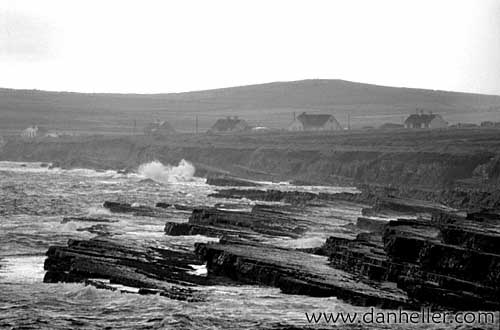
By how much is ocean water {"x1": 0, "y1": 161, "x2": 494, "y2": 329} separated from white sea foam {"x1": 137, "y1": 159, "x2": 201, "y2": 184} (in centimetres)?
3375

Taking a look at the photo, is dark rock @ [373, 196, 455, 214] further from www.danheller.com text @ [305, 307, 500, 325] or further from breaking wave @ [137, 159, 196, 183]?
breaking wave @ [137, 159, 196, 183]

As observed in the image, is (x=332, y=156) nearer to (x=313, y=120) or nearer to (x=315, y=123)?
(x=315, y=123)

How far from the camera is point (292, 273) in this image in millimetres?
27281

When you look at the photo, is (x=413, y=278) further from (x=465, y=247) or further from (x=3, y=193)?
(x=3, y=193)

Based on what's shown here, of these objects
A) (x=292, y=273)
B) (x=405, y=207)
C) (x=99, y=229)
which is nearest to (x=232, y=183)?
(x=405, y=207)

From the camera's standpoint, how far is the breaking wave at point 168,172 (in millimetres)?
106644

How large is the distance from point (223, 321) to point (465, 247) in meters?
8.28

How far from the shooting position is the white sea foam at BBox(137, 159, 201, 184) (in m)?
106

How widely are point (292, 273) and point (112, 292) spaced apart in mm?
5487

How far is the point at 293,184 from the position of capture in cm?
9231

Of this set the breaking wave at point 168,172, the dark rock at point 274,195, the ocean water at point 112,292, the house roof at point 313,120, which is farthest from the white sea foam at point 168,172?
the house roof at point 313,120

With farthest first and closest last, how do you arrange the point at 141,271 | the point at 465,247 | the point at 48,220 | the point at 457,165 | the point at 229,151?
1. the point at 229,151
2. the point at 457,165
3. the point at 48,220
4. the point at 141,271
5. the point at 465,247

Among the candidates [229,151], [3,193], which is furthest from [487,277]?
[229,151]

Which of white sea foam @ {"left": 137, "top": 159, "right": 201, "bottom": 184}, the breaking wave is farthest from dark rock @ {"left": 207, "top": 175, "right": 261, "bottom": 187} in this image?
the breaking wave
